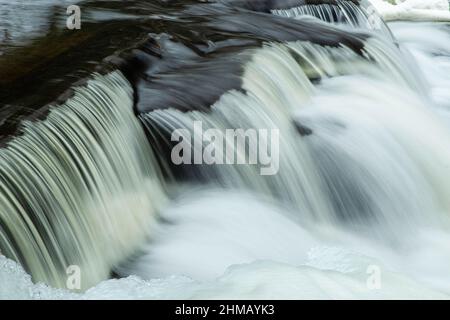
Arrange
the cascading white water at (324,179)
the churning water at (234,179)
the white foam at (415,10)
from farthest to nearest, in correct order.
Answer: the white foam at (415,10) → the cascading white water at (324,179) → the churning water at (234,179)

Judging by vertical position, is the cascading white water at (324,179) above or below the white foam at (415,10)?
below

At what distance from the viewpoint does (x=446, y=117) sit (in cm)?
743

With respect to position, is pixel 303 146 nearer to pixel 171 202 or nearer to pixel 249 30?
pixel 171 202

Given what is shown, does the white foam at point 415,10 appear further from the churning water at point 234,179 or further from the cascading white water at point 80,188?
the cascading white water at point 80,188

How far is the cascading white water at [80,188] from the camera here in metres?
3.74

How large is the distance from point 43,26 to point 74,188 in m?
2.52

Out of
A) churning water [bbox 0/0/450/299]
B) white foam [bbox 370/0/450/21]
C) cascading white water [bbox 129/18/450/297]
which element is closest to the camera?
churning water [bbox 0/0/450/299]

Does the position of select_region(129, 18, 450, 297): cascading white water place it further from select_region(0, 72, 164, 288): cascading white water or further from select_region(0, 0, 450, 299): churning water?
select_region(0, 72, 164, 288): cascading white water

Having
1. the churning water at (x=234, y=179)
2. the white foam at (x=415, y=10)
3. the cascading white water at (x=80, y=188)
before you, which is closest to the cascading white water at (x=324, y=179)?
the churning water at (x=234, y=179)

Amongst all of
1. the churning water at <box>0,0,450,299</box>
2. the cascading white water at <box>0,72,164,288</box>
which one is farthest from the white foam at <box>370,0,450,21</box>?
the cascading white water at <box>0,72,164,288</box>

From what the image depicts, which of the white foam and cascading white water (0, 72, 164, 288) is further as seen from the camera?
the white foam

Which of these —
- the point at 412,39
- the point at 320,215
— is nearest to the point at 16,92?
the point at 320,215

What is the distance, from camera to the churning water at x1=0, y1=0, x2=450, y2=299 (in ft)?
12.2

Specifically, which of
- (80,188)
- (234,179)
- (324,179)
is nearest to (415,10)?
(324,179)
